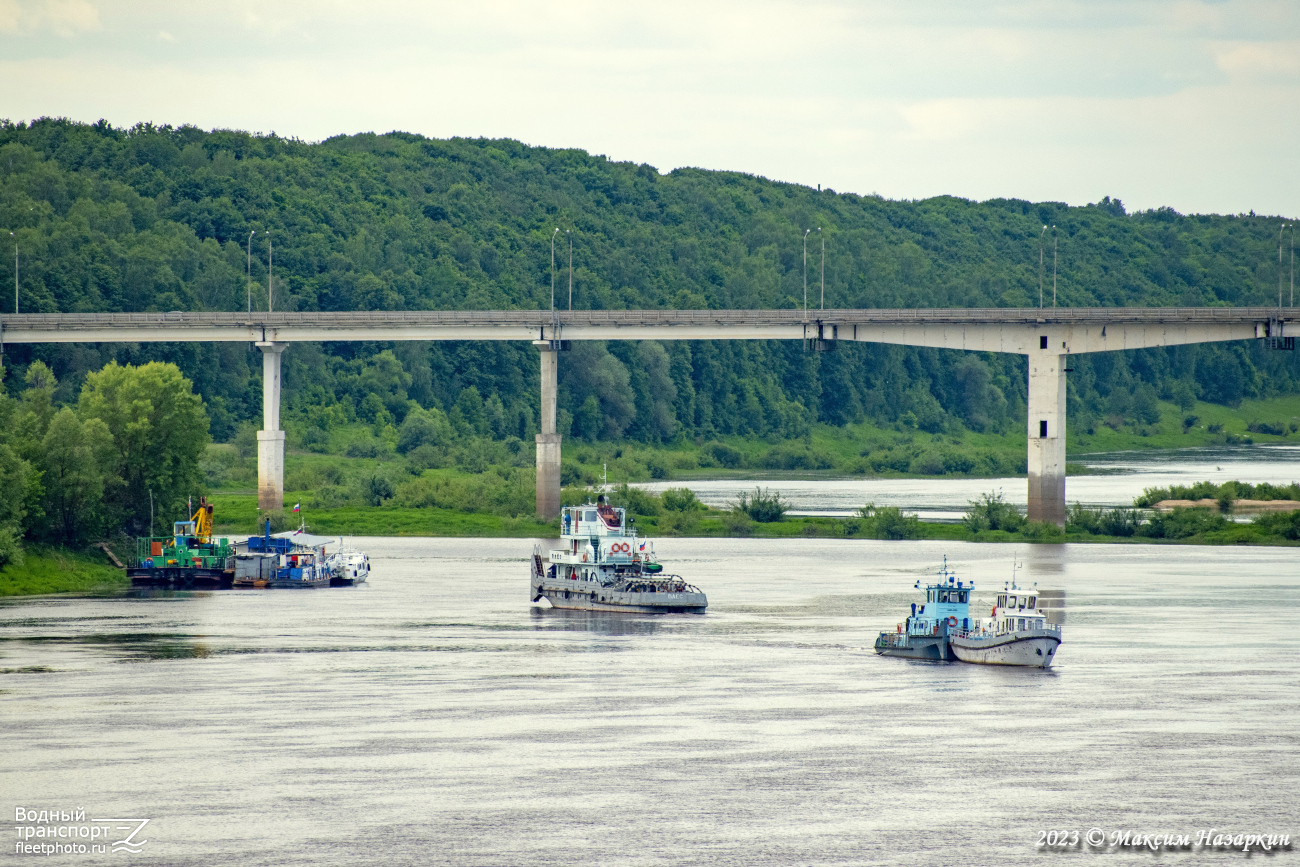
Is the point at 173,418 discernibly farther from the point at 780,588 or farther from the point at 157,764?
the point at 157,764

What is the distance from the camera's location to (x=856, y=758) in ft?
169

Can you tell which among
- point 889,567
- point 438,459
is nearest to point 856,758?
point 889,567

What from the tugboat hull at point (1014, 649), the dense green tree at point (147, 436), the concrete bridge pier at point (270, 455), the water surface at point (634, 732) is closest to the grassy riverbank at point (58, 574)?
the dense green tree at point (147, 436)

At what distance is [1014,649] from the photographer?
69.2 m

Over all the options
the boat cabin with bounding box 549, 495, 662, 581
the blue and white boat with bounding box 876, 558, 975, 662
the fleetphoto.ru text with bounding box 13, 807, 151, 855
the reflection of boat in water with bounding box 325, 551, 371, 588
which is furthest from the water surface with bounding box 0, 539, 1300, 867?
the reflection of boat in water with bounding box 325, 551, 371, 588

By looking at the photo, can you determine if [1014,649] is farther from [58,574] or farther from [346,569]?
[58,574]

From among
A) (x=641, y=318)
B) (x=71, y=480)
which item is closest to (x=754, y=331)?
(x=641, y=318)

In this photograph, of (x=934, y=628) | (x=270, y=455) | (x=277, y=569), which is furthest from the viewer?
(x=270, y=455)

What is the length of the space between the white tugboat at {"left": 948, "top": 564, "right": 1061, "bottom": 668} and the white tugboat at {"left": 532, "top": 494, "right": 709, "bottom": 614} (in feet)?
69.3

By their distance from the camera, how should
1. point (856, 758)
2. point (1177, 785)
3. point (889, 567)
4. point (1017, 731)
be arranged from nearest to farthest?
point (1177, 785)
point (856, 758)
point (1017, 731)
point (889, 567)

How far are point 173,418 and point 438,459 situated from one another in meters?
77.1

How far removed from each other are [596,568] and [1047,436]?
185 feet

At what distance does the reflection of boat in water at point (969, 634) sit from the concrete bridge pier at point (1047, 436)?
208 feet

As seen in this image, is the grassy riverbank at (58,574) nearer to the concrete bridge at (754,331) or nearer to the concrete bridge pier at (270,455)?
the concrete bridge pier at (270,455)
